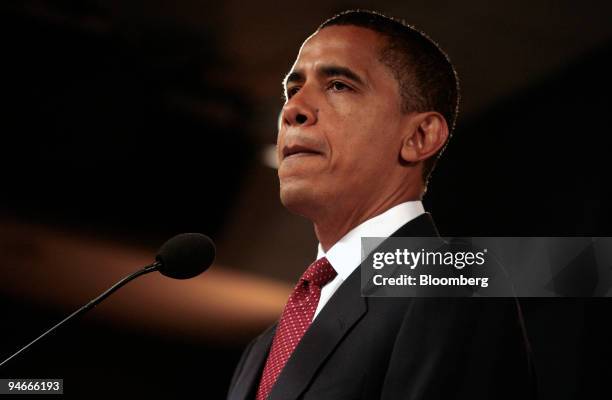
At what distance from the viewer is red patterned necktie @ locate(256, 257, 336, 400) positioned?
1134 mm

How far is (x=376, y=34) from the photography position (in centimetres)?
131

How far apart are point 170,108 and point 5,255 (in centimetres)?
79

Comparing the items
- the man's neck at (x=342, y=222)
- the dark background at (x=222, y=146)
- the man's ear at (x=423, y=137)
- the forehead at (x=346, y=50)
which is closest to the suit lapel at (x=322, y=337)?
the man's neck at (x=342, y=222)

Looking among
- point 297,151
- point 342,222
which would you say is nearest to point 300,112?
point 297,151

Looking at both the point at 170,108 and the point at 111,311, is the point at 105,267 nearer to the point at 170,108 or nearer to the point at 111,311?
the point at 111,311

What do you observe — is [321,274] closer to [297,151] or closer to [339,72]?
[297,151]

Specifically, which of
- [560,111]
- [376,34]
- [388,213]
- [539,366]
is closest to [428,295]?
[388,213]

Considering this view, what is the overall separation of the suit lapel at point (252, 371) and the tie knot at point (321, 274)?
16 cm

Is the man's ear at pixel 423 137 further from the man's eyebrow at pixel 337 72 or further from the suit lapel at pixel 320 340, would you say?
the suit lapel at pixel 320 340

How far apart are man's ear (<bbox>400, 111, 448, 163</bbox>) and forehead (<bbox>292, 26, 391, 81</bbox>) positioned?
0.34 ft

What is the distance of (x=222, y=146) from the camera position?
110 inches

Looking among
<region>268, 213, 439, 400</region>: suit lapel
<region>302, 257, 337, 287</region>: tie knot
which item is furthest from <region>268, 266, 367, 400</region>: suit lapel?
<region>302, 257, 337, 287</region>: tie knot

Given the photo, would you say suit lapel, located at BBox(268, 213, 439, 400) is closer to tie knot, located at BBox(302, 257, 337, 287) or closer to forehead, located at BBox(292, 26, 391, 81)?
tie knot, located at BBox(302, 257, 337, 287)

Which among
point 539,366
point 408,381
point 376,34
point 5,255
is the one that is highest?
point 5,255
